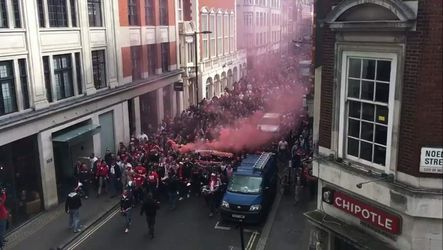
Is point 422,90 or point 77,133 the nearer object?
point 422,90

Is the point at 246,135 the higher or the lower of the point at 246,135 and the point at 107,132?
the lower

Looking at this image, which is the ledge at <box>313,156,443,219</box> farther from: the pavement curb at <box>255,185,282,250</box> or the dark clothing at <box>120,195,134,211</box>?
the dark clothing at <box>120,195,134,211</box>

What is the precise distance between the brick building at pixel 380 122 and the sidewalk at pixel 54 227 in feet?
29.7

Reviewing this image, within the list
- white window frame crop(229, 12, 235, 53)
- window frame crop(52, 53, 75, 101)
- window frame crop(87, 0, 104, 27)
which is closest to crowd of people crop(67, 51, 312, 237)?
window frame crop(52, 53, 75, 101)

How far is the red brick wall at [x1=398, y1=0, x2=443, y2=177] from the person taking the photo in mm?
7641

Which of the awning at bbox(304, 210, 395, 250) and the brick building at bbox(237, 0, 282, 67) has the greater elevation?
the brick building at bbox(237, 0, 282, 67)

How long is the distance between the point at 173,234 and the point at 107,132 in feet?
31.6

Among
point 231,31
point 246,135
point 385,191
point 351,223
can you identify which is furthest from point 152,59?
point 385,191

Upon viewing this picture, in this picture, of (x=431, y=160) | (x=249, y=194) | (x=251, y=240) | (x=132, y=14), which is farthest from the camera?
(x=132, y=14)

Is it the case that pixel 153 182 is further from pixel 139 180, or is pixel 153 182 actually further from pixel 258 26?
pixel 258 26

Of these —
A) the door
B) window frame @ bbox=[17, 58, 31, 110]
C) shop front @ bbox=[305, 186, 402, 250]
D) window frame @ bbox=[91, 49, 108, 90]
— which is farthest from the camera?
the door

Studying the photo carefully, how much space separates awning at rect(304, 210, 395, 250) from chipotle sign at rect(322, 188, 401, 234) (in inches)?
11.8

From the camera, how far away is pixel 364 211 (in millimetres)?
9148

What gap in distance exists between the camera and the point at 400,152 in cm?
832
